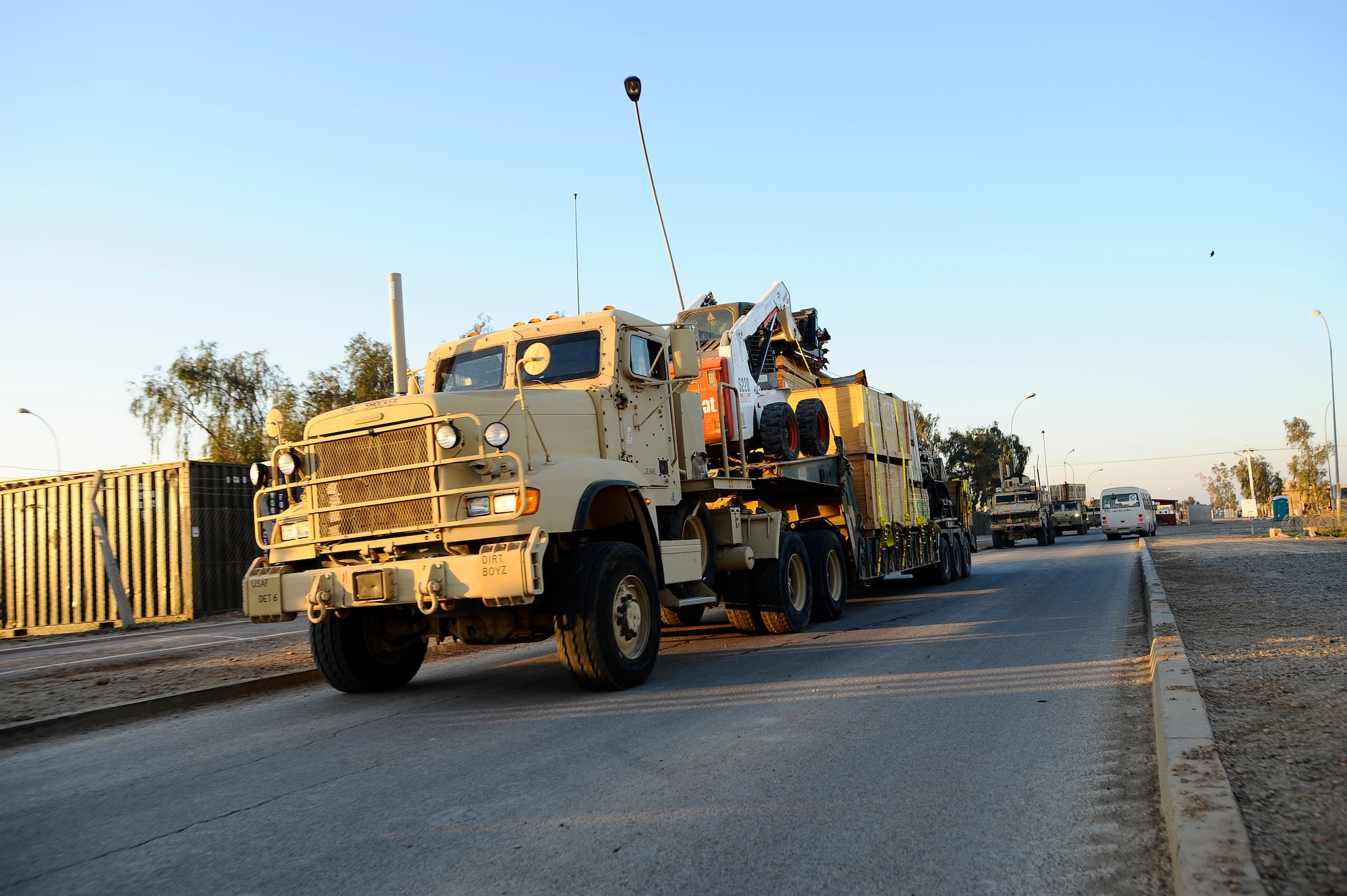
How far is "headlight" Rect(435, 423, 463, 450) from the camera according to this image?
7105mm

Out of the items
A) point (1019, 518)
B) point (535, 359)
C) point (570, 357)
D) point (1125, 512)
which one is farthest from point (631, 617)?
point (1125, 512)

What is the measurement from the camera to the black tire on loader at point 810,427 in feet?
42.0

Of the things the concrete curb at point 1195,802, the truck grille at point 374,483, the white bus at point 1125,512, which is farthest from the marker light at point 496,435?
the white bus at point 1125,512

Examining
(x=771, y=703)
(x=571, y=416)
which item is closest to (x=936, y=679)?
(x=771, y=703)

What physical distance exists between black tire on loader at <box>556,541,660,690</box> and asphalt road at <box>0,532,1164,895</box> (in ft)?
0.78

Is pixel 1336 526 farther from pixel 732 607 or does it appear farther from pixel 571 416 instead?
pixel 571 416

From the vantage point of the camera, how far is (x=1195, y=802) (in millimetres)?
3682

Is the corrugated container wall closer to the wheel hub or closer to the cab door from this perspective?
the cab door

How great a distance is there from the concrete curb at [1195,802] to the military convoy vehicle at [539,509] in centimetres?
386

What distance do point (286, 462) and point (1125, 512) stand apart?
4177 cm

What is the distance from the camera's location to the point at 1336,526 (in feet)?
90.4

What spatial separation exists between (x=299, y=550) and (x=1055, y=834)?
236 inches

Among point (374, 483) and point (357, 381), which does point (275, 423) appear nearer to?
point (374, 483)

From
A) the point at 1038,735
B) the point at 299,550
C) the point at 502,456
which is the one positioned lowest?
the point at 1038,735
